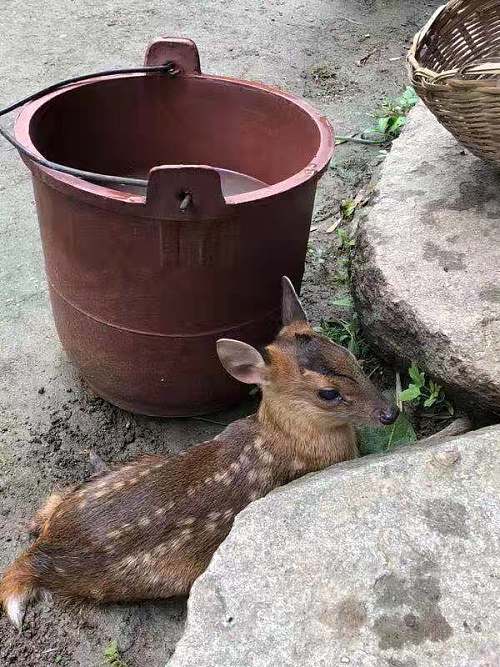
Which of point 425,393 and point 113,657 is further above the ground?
point 425,393

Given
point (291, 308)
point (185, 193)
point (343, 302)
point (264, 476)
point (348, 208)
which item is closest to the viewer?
point (185, 193)

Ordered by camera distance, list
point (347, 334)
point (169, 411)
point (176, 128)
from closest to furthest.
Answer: point (169, 411)
point (176, 128)
point (347, 334)

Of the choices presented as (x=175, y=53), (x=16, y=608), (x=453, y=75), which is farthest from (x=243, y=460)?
(x=175, y=53)

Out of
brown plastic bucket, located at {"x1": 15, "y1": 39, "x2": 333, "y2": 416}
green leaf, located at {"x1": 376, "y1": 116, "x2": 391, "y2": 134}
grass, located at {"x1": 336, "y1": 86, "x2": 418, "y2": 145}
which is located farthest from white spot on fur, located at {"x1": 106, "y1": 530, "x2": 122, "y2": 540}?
green leaf, located at {"x1": 376, "y1": 116, "x2": 391, "y2": 134}

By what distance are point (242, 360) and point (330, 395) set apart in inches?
12.7

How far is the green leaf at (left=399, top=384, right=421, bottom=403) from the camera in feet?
9.28

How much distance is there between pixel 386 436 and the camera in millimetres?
2908

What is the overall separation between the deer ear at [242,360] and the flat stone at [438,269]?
0.64 meters

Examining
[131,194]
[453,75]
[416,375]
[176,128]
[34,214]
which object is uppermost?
[453,75]

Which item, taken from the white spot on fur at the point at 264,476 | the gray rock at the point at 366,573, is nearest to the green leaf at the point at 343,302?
the white spot on fur at the point at 264,476

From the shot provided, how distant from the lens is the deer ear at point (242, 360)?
2.45 m

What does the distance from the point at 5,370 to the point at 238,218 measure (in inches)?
61.1

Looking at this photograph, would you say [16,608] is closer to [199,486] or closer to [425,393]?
[199,486]

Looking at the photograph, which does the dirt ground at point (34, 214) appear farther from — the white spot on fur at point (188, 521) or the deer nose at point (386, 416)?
the deer nose at point (386, 416)
